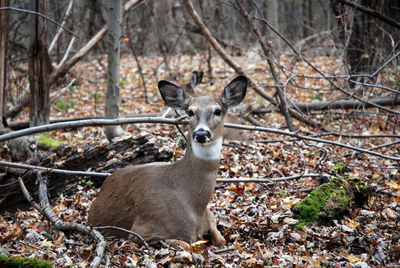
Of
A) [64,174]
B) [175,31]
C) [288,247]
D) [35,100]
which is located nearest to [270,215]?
[288,247]

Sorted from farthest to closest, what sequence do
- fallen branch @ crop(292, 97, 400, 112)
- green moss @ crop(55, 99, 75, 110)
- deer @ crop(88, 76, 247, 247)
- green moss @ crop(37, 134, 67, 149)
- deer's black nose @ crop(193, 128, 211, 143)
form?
green moss @ crop(55, 99, 75, 110)
fallen branch @ crop(292, 97, 400, 112)
green moss @ crop(37, 134, 67, 149)
deer @ crop(88, 76, 247, 247)
deer's black nose @ crop(193, 128, 211, 143)

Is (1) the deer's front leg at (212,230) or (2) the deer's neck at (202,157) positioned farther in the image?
(1) the deer's front leg at (212,230)

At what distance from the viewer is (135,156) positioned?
21.1ft

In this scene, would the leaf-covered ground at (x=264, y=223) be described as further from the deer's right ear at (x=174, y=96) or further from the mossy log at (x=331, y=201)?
the deer's right ear at (x=174, y=96)

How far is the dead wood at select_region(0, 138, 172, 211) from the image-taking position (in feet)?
20.3

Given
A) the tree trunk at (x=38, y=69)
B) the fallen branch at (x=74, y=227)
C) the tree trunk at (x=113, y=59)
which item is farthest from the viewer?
the tree trunk at (x=38, y=69)

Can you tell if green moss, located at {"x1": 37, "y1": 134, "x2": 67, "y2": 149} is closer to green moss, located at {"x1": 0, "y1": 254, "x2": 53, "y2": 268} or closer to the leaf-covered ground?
the leaf-covered ground

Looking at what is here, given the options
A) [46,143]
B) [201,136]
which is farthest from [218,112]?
[46,143]

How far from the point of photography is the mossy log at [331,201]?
16.4 feet

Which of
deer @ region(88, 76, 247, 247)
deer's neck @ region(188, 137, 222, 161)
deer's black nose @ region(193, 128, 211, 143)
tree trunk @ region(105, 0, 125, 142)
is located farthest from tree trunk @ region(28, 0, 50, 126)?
deer's black nose @ region(193, 128, 211, 143)

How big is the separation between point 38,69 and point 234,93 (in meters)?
4.09

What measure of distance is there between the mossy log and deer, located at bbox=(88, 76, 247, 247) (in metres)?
1.06

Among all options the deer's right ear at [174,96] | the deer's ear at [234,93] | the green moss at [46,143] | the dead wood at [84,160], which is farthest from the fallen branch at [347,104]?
the green moss at [46,143]

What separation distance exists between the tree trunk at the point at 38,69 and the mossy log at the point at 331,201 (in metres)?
4.85
